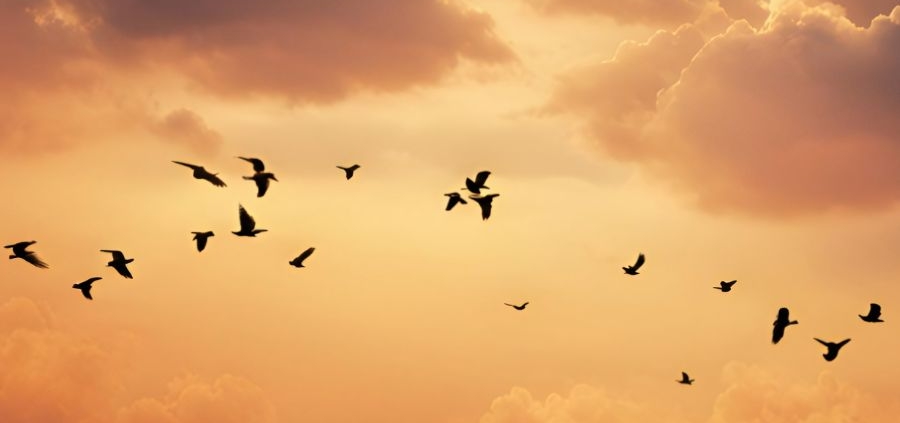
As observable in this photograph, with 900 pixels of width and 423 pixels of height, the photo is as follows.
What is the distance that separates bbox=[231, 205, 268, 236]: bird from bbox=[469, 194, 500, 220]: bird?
45.8ft

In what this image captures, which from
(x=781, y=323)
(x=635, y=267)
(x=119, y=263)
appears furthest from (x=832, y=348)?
(x=119, y=263)

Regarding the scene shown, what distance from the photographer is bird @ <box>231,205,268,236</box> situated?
235 ft

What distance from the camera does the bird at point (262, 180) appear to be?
218ft

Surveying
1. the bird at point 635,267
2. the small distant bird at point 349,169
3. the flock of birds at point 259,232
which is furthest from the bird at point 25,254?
the bird at point 635,267

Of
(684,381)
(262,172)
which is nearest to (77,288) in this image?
(262,172)

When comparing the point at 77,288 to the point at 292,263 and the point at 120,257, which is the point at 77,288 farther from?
the point at 292,263

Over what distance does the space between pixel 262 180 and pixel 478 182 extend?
14768mm

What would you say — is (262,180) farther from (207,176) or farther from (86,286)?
(86,286)

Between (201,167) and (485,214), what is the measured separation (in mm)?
19030

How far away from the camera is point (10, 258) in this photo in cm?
7344

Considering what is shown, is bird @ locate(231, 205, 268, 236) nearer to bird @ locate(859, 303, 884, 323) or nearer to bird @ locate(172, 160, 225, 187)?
bird @ locate(172, 160, 225, 187)

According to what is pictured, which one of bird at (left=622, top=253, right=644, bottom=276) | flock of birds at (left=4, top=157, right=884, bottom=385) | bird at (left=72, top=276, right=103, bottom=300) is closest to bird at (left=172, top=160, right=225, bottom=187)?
flock of birds at (left=4, top=157, right=884, bottom=385)

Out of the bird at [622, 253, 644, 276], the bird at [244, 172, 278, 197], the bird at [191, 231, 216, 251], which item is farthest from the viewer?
the bird at [622, 253, 644, 276]

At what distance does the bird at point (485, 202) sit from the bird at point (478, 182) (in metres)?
0.54
